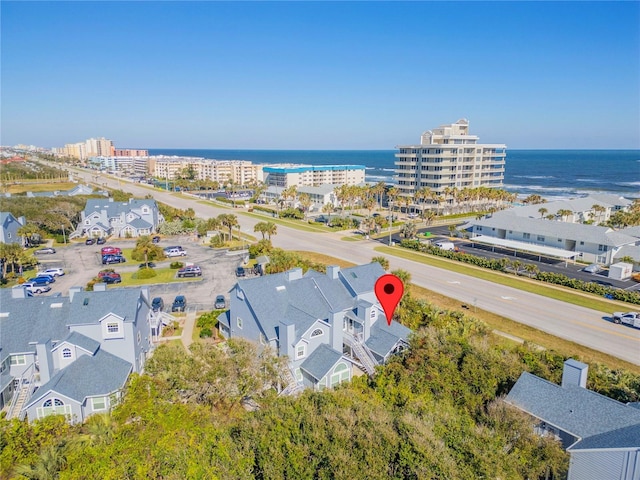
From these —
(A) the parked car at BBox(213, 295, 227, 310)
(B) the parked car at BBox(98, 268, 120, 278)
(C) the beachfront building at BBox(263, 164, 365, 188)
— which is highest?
(C) the beachfront building at BBox(263, 164, 365, 188)

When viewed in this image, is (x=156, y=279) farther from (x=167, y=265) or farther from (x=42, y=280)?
(x=42, y=280)

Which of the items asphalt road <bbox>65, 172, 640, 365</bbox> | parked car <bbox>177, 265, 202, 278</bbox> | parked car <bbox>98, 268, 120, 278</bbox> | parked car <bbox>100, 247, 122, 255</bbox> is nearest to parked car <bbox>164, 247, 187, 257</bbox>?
parked car <bbox>100, 247, 122, 255</bbox>

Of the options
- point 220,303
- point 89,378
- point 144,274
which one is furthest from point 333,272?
point 144,274

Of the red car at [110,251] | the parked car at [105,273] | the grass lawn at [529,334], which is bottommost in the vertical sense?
the grass lawn at [529,334]

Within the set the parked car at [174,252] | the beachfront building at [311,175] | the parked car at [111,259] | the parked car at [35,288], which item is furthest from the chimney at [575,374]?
the beachfront building at [311,175]

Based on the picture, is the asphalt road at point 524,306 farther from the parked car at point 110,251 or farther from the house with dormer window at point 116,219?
the house with dormer window at point 116,219

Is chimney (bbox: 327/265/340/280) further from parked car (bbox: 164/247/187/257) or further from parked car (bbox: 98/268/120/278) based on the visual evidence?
parked car (bbox: 164/247/187/257)
